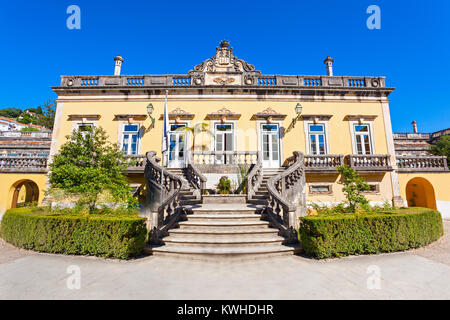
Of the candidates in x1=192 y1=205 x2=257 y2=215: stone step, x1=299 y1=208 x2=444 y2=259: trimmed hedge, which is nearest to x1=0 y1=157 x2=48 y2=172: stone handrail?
x1=192 y1=205 x2=257 y2=215: stone step

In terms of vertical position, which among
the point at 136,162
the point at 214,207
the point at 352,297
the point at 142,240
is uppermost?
the point at 136,162

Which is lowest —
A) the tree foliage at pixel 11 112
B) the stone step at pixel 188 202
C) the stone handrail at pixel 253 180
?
the stone step at pixel 188 202

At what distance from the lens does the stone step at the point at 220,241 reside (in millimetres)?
5953

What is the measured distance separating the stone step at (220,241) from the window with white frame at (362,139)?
11034mm

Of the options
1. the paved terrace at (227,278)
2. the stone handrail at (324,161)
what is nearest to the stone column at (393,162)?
the stone handrail at (324,161)

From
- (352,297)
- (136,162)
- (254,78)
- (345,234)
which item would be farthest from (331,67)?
(352,297)

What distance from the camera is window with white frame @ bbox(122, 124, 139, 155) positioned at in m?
13.8

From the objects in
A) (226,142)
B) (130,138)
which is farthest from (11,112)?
(226,142)

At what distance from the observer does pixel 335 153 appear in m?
13.6

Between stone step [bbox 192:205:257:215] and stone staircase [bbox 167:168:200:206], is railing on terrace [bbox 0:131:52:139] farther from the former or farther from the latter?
stone step [bbox 192:205:257:215]

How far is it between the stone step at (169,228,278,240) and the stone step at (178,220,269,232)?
164mm

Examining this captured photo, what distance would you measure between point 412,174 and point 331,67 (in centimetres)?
923

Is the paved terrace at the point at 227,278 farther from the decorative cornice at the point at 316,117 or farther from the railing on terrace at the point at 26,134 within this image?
the railing on terrace at the point at 26,134
